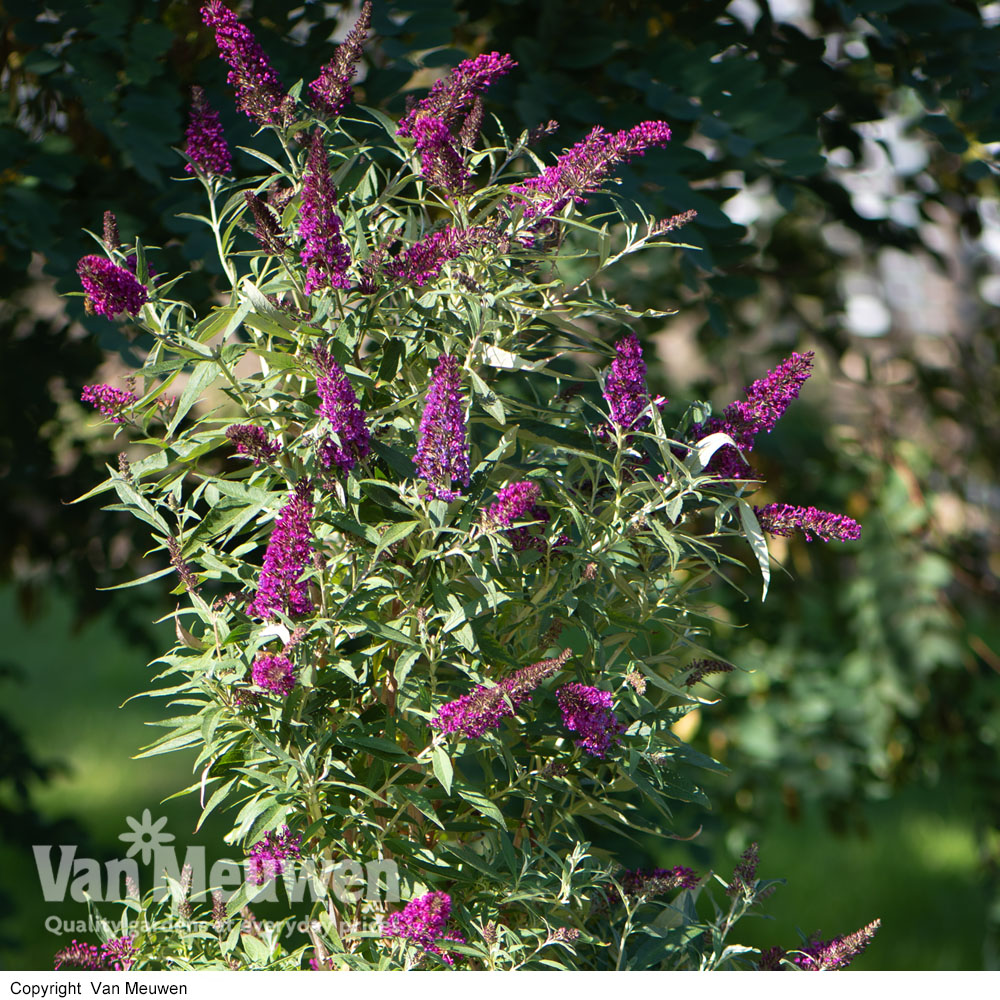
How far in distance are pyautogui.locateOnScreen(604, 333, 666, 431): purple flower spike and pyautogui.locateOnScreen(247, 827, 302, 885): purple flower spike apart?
1.76 ft

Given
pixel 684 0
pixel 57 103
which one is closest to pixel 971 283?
pixel 684 0

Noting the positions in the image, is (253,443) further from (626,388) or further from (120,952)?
(120,952)

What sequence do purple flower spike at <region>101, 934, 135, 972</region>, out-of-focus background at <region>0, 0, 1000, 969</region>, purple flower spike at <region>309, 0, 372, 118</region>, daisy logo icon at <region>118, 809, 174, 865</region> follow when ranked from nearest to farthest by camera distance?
purple flower spike at <region>309, 0, 372, 118</region>
purple flower spike at <region>101, 934, 135, 972</region>
daisy logo icon at <region>118, 809, 174, 865</region>
out-of-focus background at <region>0, 0, 1000, 969</region>

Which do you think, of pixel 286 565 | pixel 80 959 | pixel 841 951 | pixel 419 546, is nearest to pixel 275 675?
pixel 286 565

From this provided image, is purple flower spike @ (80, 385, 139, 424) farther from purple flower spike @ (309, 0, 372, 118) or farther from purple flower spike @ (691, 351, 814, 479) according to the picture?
purple flower spike @ (691, 351, 814, 479)

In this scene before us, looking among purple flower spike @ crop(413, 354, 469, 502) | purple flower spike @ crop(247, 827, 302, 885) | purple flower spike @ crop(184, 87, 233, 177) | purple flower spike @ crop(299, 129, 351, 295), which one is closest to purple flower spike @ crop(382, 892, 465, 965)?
purple flower spike @ crop(247, 827, 302, 885)

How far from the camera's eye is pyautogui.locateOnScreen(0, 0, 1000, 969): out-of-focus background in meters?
1.78

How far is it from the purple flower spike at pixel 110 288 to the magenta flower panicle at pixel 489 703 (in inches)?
19.5

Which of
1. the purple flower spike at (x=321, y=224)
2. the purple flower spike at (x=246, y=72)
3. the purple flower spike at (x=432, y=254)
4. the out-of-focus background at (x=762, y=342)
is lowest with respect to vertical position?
the out-of-focus background at (x=762, y=342)

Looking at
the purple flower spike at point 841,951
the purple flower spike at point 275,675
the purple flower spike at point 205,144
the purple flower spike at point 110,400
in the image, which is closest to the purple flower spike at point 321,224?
the purple flower spike at point 205,144

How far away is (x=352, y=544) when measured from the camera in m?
1.08

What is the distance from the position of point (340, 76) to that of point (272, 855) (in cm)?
79

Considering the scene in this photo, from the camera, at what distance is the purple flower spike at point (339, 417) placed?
956 mm

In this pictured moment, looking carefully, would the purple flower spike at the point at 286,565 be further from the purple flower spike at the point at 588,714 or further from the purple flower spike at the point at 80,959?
the purple flower spike at the point at 80,959
